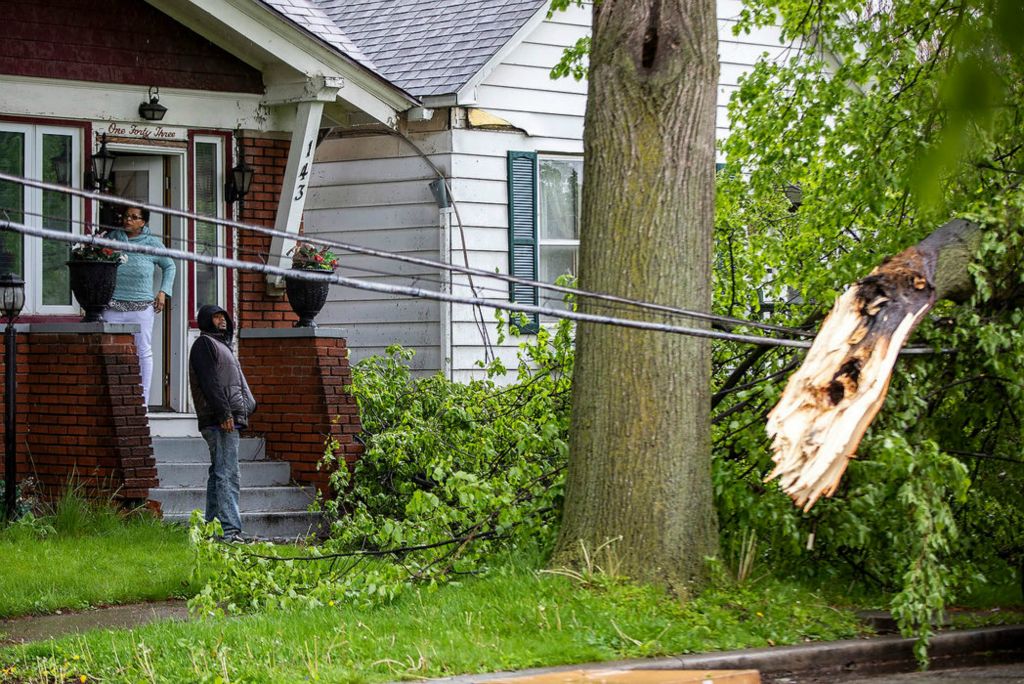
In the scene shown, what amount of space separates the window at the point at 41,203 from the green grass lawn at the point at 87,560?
234 cm

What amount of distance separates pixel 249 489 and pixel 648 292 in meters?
5.42

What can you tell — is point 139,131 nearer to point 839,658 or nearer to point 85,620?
point 85,620

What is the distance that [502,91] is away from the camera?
14.4 metres

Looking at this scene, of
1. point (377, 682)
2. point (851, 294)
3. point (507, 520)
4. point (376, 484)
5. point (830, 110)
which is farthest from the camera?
point (376, 484)

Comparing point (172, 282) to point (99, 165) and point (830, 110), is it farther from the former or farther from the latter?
point (830, 110)

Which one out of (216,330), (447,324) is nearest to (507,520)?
(216,330)

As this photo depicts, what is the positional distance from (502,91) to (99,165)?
4199mm

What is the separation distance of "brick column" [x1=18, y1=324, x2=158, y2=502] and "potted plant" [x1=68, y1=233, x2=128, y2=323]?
18 centimetres

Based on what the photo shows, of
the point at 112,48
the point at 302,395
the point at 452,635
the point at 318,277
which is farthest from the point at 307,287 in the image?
the point at 318,277

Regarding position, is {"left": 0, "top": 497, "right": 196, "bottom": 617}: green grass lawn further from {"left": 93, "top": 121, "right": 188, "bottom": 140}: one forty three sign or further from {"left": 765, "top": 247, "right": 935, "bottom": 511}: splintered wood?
{"left": 765, "top": 247, "right": 935, "bottom": 511}: splintered wood

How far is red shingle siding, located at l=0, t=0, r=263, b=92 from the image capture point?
38.8 feet

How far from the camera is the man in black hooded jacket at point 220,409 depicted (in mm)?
10438

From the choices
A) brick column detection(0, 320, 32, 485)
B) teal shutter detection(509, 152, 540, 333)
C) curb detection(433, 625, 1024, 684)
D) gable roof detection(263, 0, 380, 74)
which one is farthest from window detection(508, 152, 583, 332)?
curb detection(433, 625, 1024, 684)

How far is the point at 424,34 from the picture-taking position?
1534 cm
